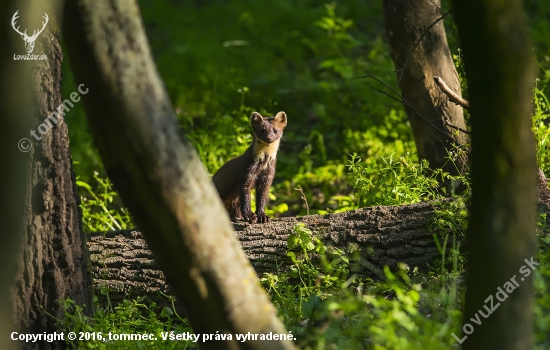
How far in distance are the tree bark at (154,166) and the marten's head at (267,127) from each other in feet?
12.8

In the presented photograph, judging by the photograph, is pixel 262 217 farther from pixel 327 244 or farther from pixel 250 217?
pixel 327 244

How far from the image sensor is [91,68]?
8.92 ft

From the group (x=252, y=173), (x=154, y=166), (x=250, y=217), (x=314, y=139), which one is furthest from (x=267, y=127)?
(x=154, y=166)

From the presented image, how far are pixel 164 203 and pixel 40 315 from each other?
1.68 meters

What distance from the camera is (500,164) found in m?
2.62

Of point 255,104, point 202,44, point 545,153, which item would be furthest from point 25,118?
point 202,44

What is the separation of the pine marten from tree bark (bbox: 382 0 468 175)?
1.63 m

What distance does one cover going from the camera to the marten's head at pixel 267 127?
6.72m

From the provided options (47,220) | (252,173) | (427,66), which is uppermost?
(427,66)

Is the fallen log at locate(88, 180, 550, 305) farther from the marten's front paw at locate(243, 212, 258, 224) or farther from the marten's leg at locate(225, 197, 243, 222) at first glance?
the marten's leg at locate(225, 197, 243, 222)

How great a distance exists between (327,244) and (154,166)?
2.26 m

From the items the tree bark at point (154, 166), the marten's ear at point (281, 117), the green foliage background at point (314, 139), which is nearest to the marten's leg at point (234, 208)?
the green foliage background at point (314, 139)

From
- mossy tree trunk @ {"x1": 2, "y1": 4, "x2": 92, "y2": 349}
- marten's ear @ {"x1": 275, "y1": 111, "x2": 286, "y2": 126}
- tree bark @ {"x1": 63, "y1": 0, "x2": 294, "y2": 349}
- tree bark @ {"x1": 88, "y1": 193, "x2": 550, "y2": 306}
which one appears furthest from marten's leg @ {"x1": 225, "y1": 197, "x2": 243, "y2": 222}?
tree bark @ {"x1": 63, "y1": 0, "x2": 294, "y2": 349}

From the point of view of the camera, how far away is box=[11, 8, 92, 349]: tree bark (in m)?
3.75
